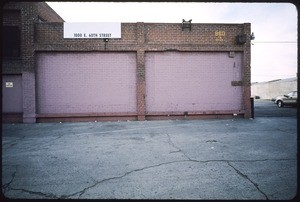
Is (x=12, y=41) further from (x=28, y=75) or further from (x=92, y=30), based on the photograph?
(x=92, y=30)

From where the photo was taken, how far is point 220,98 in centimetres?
1388

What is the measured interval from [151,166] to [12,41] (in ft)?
38.8

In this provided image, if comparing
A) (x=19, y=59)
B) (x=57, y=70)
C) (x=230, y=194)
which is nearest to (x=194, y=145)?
(x=230, y=194)

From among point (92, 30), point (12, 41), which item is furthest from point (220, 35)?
point (12, 41)

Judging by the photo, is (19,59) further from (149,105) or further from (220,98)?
(220,98)

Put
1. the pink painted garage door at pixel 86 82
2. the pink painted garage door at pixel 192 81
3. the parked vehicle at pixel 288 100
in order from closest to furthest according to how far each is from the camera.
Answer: the pink painted garage door at pixel 86 82 → the pink painted garage door at pixel 192 81 → the parked vehicle at pixel 288 100

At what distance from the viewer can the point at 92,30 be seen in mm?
13133

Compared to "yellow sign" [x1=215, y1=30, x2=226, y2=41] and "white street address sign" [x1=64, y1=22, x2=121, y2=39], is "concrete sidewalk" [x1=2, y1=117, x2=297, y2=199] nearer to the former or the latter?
"white street address sign" [x1=64, y1=22, x2=121, y2=39]

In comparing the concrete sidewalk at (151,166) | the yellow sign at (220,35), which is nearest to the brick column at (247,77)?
the yellow sign at (220,35)

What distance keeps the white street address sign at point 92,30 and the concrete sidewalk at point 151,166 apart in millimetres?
6345

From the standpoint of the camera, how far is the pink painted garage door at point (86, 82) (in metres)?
13.3

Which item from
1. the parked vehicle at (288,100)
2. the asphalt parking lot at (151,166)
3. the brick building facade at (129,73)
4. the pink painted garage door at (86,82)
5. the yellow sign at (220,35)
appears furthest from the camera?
the parked vehicle at (288,100)

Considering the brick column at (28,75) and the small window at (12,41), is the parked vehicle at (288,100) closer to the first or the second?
the brick column at (28,75)

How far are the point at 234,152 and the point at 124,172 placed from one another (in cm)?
320
